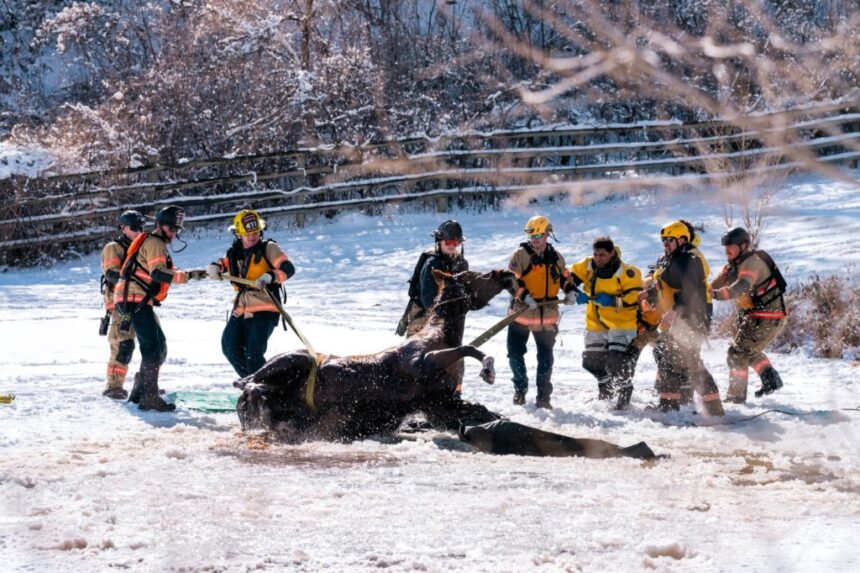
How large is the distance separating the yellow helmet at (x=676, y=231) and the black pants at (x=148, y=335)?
14.5 feet

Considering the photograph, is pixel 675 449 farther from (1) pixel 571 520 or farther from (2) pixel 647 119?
(2) pixel 647 119

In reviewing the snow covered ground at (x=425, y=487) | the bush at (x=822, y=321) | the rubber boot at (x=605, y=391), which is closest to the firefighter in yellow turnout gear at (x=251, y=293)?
the snow covered ground at (x=425, y=487)

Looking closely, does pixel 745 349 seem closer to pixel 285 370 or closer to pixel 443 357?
pixel 443 357

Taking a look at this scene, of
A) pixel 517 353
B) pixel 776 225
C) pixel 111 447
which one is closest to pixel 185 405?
pixel 111 447

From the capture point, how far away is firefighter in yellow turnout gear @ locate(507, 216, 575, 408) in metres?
10.2

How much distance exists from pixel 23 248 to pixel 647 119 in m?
12.4

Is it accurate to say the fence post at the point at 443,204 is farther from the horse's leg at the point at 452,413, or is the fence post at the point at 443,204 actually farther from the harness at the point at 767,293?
the horse's leg at the point at 452,413

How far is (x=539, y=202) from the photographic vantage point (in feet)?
76.2

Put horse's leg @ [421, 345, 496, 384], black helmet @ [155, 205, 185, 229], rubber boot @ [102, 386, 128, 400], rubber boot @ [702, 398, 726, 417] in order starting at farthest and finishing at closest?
rubber boot @ [102, 386, 128, 400] < black helmet @ [155, 205, 185, 229] < rubber boot @ [702, 398, 726, 417] < horse's leg @ [421, 345, 496, 384]

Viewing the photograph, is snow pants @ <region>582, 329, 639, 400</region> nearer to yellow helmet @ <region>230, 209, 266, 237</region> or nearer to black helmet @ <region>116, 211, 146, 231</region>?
yellow helmet @ <region>230, 209, 266, 237</region>

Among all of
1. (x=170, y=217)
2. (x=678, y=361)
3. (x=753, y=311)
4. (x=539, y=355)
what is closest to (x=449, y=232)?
(x=539, y=355)

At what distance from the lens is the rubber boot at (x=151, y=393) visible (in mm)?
9586

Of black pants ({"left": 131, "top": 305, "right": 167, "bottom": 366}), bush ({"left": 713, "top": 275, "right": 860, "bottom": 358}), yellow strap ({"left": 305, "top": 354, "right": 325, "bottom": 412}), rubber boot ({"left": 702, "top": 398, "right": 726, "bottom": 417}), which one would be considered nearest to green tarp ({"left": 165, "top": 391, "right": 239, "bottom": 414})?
black pants ({"left": 131, "top": 305, "right": 167, "bottom": 366})

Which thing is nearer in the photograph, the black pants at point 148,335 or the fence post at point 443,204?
the black pants at point 148,335
